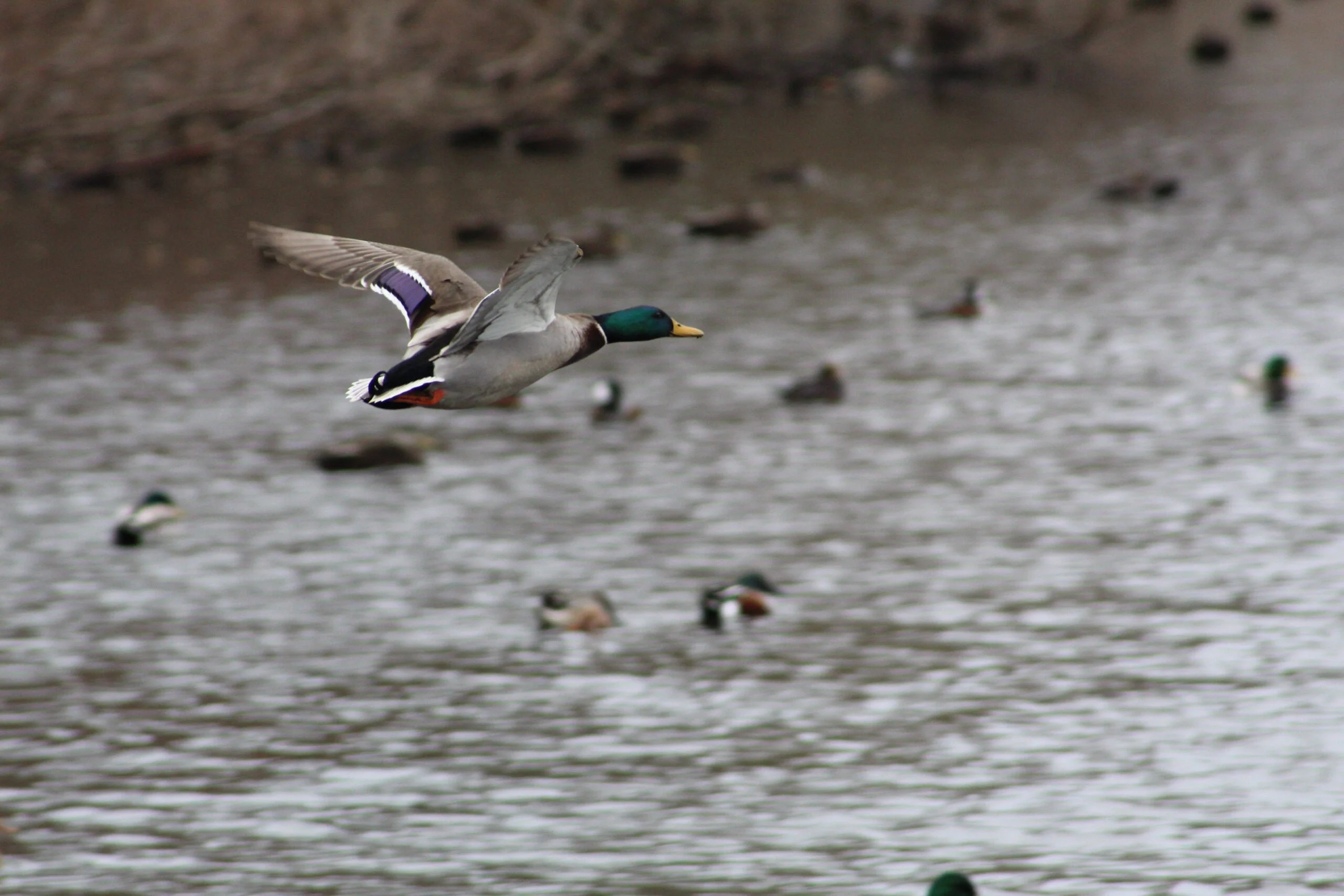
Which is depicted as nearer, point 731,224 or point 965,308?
point 965,308

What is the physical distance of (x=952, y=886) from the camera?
43.8 ft

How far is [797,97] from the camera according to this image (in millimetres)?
55469

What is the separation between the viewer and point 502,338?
32.1ft

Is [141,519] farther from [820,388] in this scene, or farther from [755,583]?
[820,388]

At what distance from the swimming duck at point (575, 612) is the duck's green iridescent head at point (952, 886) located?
6.72 meters

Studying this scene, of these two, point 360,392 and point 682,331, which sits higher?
point 682,331

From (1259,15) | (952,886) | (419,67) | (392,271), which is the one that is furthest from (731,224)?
(1259,15)

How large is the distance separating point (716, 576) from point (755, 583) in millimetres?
1258

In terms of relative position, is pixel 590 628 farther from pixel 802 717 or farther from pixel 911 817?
pixel 911 817

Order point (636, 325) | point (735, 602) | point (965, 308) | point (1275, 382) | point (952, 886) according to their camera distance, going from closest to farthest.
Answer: point (636, 325)
point (952, 886)
point (735, 602)
point (1275, 382)
point (965, 308)

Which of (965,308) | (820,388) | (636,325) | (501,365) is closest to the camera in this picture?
(501,365)

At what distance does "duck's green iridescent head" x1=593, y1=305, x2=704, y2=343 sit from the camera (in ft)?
33.2

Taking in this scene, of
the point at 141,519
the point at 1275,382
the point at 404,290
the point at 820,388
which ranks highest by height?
the point at 820,388

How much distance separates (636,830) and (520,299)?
23.2 feet
